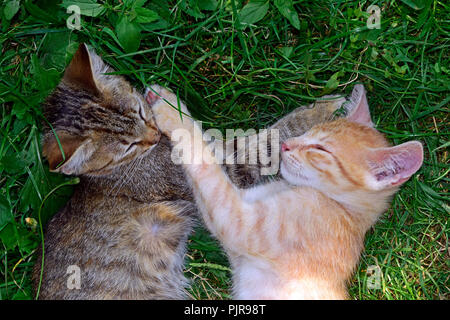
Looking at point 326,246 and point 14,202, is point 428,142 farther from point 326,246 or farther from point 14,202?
point 14,202

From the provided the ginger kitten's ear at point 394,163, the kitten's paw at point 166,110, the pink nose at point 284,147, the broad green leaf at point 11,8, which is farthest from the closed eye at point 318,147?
the broad green leaf at point 11,8

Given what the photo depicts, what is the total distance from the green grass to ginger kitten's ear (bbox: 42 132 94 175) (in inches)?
17.3

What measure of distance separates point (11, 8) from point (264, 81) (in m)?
1.75

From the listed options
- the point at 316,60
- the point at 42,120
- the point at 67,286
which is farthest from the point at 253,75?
the point at 67,286

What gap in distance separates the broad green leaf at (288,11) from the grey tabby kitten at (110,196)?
1040 millimetres

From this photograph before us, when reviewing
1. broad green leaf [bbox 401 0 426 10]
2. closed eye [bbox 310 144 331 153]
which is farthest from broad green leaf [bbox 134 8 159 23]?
broad green leaf [bbox 401 0 426 10]

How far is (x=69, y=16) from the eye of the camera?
9.95 feet

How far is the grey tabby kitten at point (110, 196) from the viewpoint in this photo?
2.71 m

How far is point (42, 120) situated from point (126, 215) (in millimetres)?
832

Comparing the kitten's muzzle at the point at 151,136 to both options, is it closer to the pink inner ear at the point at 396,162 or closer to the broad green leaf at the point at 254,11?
the broad green leaf at the point at 254,11

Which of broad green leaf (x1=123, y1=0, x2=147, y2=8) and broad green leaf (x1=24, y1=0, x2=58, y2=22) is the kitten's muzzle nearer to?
broad green leaf (x1=123, y1=0, x2=147, y2=8)

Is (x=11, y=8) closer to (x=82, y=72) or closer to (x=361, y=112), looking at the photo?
(x=82, y=72)

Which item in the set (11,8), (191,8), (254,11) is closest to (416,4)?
(254,11)

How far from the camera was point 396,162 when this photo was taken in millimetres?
2582
